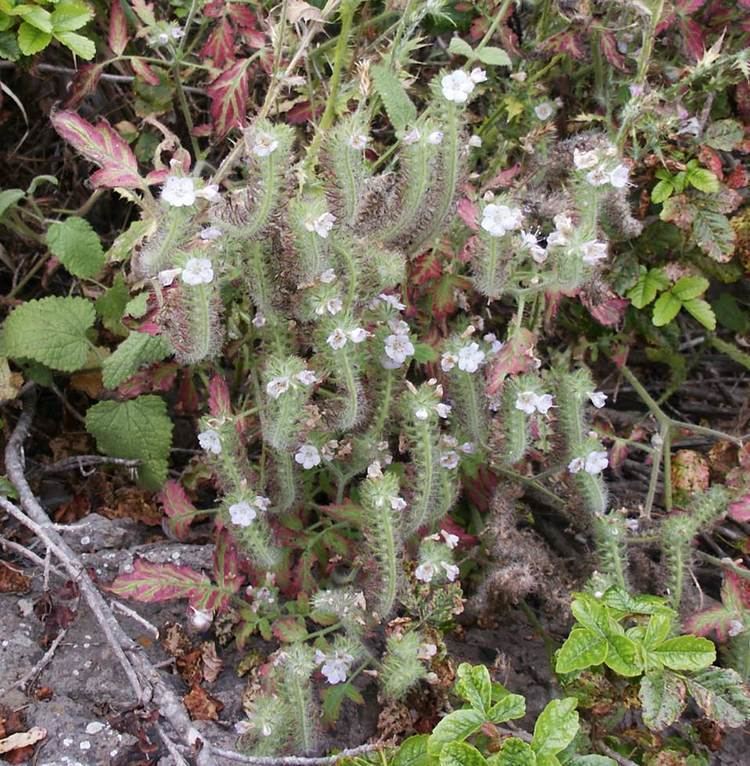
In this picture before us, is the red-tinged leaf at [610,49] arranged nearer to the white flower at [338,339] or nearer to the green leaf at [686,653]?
the white flower at [338,339]

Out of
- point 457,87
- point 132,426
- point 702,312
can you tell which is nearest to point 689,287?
point 702,312

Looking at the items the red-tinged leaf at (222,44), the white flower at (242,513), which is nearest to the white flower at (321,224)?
the white flower at (242,513)

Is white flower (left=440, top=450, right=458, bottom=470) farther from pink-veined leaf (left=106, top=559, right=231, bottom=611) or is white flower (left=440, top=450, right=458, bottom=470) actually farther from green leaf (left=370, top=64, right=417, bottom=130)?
green leaf (left=370, top=64, right=417, bottom=130)

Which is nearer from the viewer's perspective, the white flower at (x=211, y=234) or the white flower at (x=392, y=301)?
the white flower at (x=211, y=234)

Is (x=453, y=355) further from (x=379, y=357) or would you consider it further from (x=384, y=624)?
(x=384, y=624)

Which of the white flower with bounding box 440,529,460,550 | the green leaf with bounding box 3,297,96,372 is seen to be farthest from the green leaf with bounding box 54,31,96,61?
the white flower with bounding box 440,529,460,550

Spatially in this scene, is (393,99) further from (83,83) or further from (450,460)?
(83,83)

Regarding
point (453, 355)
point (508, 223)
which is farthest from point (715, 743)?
point (508, 223)
